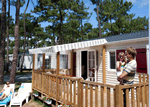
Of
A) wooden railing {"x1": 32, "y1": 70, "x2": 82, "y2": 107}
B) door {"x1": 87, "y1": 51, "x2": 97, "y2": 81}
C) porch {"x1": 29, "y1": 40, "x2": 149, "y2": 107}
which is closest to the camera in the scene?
porch {"x1": 29, "y1": 40, "x2": 149, "y2": 107}

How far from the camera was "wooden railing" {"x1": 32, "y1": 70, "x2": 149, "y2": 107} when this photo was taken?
243 centimetres

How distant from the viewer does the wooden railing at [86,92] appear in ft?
7.98

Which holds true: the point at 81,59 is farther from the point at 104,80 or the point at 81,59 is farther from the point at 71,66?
the point at 104,80

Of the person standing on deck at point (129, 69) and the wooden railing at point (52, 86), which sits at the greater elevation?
the person standing on deck at point (129, 69)

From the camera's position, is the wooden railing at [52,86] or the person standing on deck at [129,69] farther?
the wooden railing at [52,86]

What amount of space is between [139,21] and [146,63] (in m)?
16.3

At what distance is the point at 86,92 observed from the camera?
10.2 feet

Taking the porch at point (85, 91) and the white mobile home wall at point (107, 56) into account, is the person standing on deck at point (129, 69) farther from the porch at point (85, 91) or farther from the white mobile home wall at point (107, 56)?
the white mobile home wall at point (107, 56)

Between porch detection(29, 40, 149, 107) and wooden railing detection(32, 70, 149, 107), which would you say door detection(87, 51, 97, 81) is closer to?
porch detection(29, 40, 149, 107)

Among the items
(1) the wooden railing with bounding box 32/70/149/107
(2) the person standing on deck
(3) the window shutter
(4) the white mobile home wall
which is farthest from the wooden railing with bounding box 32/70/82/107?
(3) the window shutter

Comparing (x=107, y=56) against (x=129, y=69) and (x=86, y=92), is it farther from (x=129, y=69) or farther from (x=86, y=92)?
(x=129, y=69)

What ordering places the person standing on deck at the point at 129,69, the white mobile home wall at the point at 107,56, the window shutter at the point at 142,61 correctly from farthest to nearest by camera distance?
the white mobile home wall at the point at 107,56, the window shutter at the point at 142,61, the person standing on deck at the point at 129,69

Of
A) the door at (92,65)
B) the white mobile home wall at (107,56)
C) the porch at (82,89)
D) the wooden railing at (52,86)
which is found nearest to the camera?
the porch at (82,89)

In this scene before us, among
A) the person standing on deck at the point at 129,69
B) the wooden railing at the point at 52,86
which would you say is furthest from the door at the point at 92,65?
the person standing on deck at the point at 129,69
